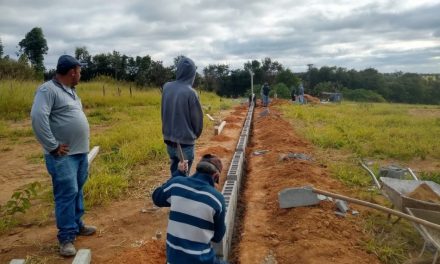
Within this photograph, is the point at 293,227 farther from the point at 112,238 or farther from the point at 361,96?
the point at 361,96

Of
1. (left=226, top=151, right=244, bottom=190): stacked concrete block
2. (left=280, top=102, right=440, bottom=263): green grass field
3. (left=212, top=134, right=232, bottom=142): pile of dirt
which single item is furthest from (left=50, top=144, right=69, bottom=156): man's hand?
(left=212, top=134, right=232, bottom=142): pile of dirt

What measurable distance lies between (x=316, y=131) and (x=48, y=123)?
346 inches

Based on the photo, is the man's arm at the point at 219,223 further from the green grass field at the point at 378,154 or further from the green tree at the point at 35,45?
the green tree at the point at 35,45

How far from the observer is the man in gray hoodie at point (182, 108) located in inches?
165

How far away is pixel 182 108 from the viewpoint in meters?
4.22

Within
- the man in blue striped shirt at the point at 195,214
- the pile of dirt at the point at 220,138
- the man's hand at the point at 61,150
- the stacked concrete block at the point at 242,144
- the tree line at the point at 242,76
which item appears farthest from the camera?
the tree line at the point at 242,76

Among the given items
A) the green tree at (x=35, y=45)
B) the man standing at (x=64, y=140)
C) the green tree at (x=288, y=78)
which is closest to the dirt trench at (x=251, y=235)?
the man standing at (x=64, y=140)

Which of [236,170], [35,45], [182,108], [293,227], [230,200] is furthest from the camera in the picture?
[35,45]

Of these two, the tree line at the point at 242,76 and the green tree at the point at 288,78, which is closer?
the tree line at the point at 242,76

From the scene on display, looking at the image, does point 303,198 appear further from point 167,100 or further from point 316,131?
point 316,131

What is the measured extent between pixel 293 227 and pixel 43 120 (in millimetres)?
2795

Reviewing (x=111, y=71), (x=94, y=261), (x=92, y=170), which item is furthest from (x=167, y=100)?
(x=111, y=71)

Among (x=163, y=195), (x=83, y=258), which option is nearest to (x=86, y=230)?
(x=83, y=258)

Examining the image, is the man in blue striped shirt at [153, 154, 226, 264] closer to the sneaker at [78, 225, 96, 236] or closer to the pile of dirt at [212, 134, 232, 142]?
the sneaker at [78, 225, 96, 236]
